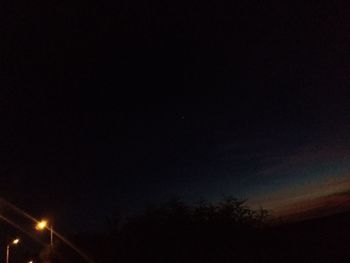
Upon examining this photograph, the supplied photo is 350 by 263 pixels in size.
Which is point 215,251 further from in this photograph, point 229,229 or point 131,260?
point 131,260

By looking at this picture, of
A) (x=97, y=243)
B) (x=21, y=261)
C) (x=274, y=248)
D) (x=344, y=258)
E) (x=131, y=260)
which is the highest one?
(x=21, y=261)

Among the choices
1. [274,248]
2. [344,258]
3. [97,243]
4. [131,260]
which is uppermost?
[97,243]

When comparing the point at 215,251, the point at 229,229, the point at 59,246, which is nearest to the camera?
the point at 215,251

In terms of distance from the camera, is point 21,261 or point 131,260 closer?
point 131,260

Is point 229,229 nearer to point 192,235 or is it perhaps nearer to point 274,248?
point 192,235

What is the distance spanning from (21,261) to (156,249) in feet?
115

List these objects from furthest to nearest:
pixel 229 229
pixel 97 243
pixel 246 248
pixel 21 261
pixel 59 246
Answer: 1. pixel 21 261
2. pixel 59 246
3. pixel 97 243
4. pixel 229 229
5. pixel 246 248

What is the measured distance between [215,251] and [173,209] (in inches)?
183

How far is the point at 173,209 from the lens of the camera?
27.6m

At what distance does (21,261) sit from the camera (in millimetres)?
55125

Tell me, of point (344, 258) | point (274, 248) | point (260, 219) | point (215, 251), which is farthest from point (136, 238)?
point (344, 258)

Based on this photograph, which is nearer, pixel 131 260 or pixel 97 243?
pixel 131 260

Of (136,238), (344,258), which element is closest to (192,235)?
(136,238)

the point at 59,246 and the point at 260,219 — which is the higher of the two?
the point at 59,246
